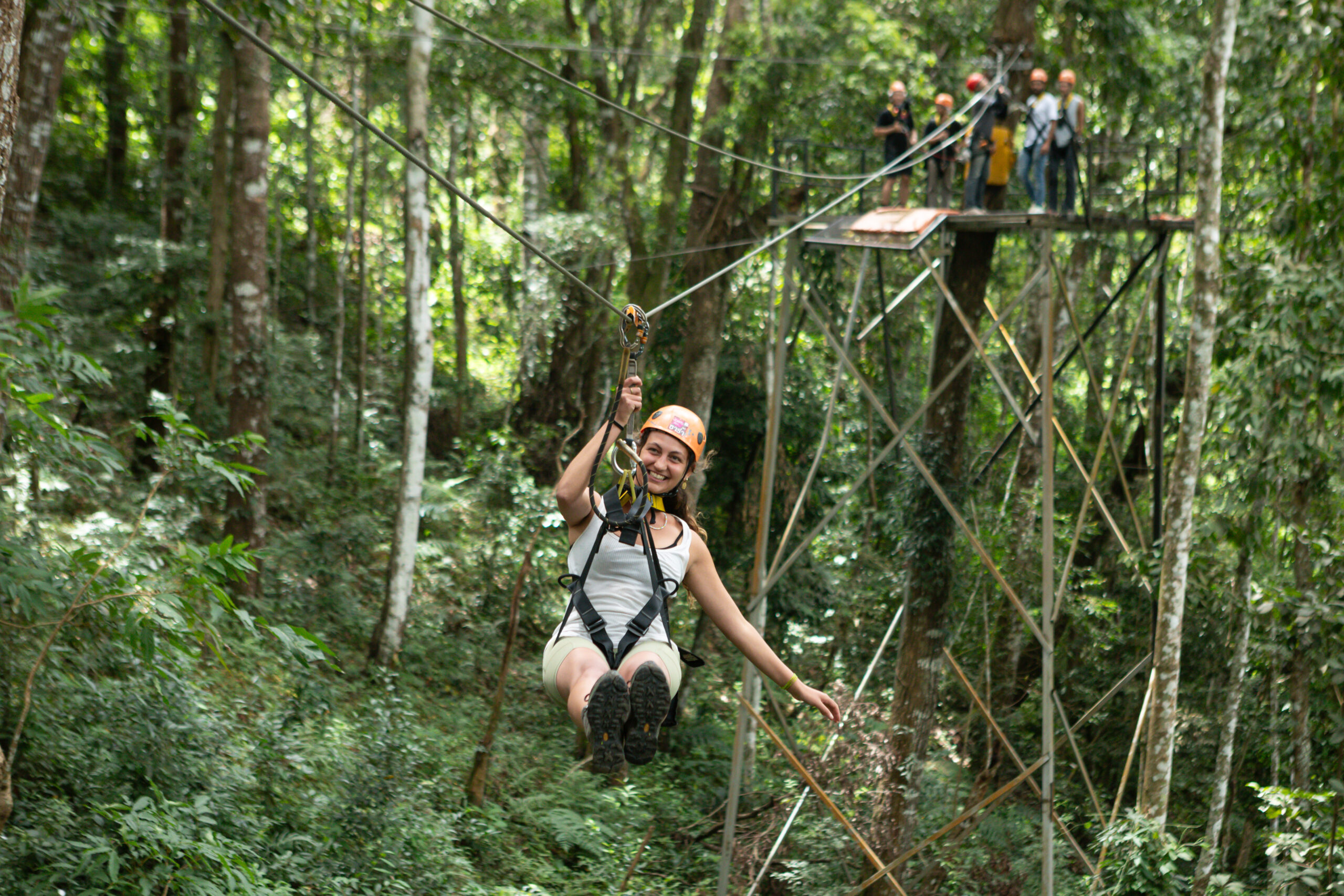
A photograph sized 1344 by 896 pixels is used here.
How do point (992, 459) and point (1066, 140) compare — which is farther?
point (992, 459)

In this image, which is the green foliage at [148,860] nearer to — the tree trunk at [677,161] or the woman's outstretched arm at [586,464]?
the woman's outstretched arm at [586,464]

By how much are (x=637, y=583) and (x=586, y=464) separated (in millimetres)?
530

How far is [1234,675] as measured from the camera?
9.87 meters

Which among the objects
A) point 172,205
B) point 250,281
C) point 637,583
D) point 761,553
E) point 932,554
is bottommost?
point 932,554

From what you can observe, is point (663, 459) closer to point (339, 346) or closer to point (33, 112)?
point (33, 112)

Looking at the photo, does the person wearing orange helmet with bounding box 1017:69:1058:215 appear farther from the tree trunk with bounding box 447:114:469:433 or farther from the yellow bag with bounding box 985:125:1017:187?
the tree trunk with bounding box 447:114:469:433

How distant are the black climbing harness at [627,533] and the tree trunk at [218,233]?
11.0m

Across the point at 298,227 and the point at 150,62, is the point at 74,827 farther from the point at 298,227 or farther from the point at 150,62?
the point at 298,227

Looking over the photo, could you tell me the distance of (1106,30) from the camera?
11641mm

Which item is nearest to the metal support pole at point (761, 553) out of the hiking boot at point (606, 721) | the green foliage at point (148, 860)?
Answer: the green foliage at point (148, 860)

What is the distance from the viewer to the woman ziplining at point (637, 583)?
3.63m

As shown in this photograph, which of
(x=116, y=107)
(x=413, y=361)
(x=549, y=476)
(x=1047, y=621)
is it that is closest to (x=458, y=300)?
(x=549, y=476)

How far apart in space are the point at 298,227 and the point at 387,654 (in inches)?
518

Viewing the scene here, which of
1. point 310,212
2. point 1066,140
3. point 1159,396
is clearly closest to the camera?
point 1066,140
